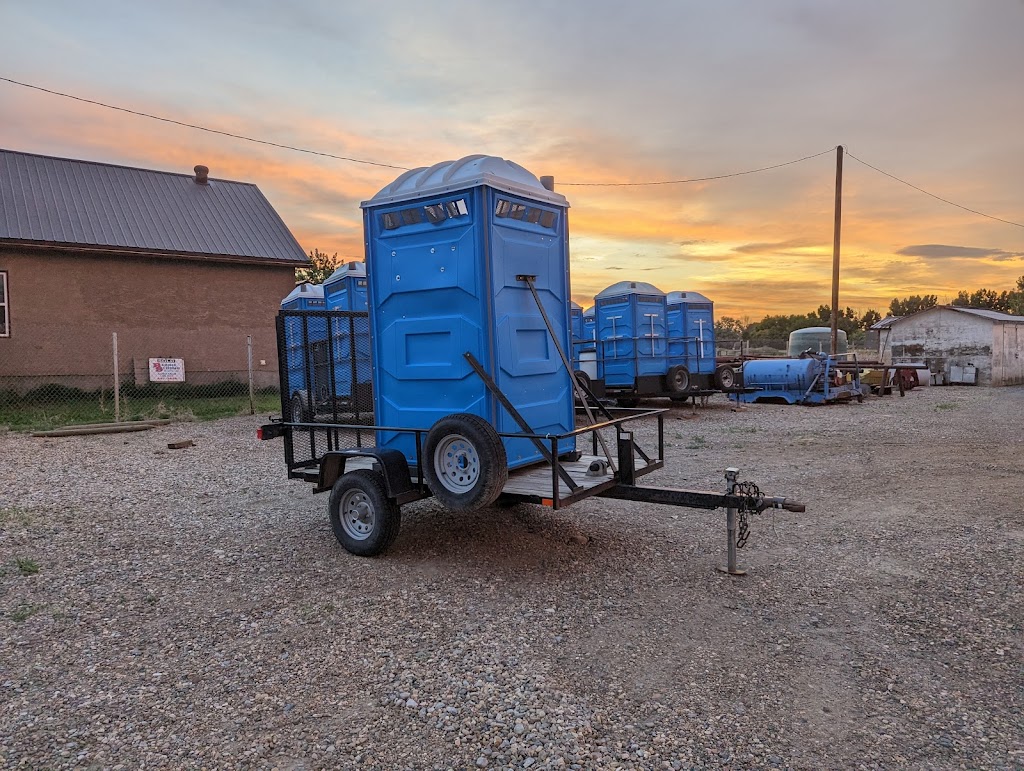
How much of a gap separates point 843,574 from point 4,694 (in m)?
5.42

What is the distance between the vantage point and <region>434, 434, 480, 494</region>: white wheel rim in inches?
190

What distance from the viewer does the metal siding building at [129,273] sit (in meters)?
18.2

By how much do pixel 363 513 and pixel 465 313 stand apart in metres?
1.89

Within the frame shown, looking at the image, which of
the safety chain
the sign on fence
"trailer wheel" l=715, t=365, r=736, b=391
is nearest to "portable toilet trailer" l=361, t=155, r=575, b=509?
the safety chain

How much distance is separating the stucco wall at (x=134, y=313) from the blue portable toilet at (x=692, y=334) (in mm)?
12686

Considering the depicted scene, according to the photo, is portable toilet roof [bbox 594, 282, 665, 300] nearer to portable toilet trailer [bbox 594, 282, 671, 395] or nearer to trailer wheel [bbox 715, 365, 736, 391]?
portable toilet trailer [bbox 594, 282, 671, 395]

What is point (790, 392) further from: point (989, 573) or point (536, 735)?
point (536, 735)

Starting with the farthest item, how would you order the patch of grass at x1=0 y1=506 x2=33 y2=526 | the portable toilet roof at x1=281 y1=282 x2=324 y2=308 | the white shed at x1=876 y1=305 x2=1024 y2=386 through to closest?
the white shed at x1=876 y1=305 x2=1024 y2=386 → the portable toilet roof at x1=281 y1=282 x2=324 y2=308 → the patch of grass at x1=0 y1=506 x2=33 y2=526

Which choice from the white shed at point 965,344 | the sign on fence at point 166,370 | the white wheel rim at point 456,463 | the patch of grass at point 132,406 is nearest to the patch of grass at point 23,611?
the white wheel rim at point 456,463

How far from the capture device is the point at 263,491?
8.23m

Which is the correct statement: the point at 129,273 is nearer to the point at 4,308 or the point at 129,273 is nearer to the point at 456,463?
the point at 4,308

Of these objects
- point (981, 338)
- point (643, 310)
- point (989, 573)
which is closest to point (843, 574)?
point (989, 573)

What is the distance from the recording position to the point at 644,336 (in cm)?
1681

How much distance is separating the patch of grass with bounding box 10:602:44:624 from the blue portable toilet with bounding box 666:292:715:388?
15.2 m
